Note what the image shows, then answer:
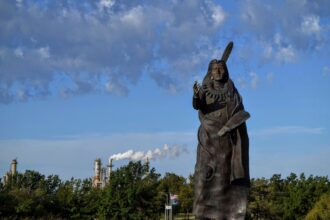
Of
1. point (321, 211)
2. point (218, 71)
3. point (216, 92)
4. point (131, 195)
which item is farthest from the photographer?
point (131, 195)

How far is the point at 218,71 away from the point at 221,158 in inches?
91.2

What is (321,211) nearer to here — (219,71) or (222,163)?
(219,71)

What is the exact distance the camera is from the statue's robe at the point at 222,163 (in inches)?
586

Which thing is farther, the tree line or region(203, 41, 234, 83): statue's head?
the tree line

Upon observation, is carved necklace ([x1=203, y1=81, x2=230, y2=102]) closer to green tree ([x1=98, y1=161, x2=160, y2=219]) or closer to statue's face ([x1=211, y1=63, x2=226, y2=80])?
statue's face ([x1=211, y1=63, x2=226, y2=80])

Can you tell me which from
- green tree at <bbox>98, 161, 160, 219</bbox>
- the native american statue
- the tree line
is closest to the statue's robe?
the native american statue

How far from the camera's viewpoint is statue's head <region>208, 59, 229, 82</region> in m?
15.8

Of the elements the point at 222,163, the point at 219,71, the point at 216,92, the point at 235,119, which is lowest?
the point at 222,163

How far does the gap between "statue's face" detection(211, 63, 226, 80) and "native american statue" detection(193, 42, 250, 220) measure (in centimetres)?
47

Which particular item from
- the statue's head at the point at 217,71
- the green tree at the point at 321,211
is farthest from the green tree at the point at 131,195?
the statue's head at the point at 217,71

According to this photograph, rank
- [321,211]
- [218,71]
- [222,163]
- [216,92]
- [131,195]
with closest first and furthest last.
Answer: [222,163], [216,92], [218,71], [321,211], [131,195]

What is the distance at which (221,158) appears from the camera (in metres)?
15.0

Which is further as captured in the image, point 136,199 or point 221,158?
point 136,199

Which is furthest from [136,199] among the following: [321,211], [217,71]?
[217,71]
